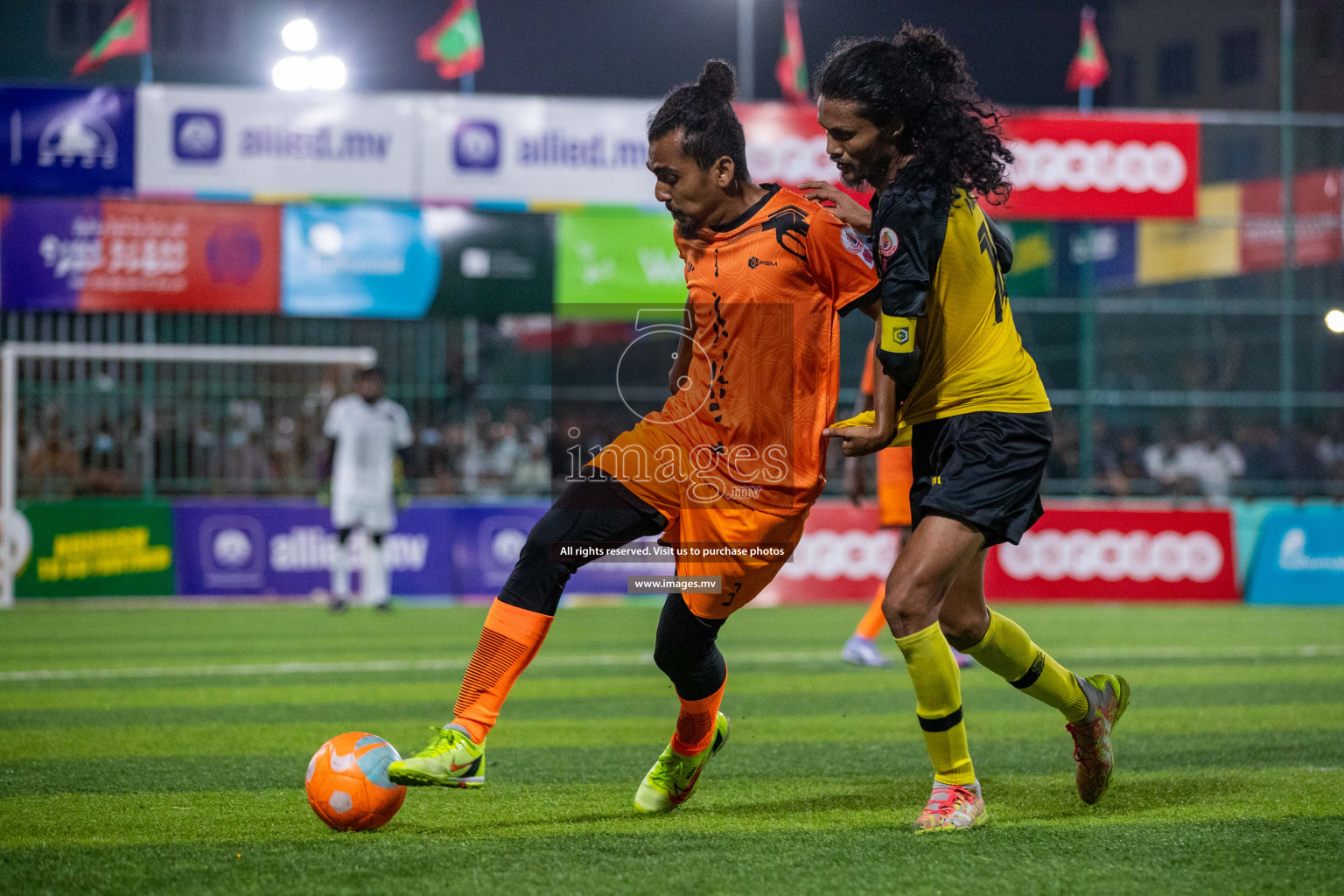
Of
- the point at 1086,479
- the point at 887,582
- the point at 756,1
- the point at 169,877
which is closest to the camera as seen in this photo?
the point at 169,877

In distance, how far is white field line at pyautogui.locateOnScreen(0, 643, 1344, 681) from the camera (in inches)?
347

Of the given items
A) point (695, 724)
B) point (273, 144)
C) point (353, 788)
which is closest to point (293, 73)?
point (273, 144)

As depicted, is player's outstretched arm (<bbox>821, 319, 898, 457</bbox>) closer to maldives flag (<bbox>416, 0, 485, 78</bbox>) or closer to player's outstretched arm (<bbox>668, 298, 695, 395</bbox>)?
player's outstretched arm (<bbox>668, 298, 695, 395</bbox>)

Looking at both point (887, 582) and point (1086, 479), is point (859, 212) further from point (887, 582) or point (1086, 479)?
point (1086, 479)

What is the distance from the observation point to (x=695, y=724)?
4.41m

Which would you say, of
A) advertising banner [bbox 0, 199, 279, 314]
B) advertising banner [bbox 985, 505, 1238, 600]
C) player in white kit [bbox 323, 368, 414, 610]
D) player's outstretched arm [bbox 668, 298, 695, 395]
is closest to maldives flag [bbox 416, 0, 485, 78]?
advertising banner [bbox 0, 199, 279, 314]

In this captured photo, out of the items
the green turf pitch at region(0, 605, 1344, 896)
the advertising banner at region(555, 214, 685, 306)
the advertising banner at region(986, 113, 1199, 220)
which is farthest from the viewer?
the advertising banner at region(986, 113, 1199, 220)

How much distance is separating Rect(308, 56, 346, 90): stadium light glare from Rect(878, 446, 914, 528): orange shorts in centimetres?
1220

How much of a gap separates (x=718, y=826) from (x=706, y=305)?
60.7 inches

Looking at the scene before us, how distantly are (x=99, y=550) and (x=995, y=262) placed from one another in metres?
12.7

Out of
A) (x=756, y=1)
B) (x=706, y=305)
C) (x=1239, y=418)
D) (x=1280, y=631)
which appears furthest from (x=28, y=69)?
(x=706, y=305)

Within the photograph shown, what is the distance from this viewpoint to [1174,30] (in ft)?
139

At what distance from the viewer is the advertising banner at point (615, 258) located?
617 inches

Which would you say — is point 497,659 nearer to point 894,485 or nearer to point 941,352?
point 941,352
